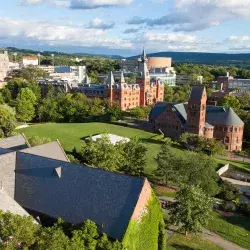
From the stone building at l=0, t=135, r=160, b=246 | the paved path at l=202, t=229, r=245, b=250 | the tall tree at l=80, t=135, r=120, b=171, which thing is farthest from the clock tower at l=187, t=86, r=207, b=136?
the stone building at l=0, t=135, r=160, b=246

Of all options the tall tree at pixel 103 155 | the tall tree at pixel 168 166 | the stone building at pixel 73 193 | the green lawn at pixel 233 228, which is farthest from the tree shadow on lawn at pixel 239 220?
the stone building at pixel 73 193

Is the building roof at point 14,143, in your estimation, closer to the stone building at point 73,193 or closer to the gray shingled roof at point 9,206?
the stone building at point 73,193

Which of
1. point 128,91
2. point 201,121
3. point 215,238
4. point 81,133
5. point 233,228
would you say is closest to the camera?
point 215,238

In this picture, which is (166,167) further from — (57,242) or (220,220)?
(57,242)

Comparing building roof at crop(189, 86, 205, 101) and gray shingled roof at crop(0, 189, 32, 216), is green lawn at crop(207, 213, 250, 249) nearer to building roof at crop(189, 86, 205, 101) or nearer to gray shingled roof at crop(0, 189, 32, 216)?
gray shingled roof at crop(0, 189, 32, 216)

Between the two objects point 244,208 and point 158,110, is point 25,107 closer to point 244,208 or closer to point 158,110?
point 158,110

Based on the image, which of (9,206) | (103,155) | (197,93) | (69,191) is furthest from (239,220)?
(197,93)

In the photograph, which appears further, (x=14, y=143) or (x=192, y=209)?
(x=14, y=143)
